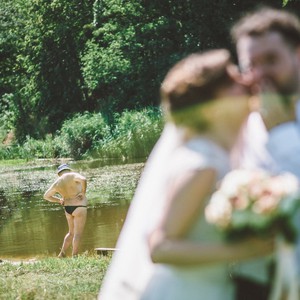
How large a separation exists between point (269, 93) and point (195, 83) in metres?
0.37

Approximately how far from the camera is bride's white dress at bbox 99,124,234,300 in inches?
113

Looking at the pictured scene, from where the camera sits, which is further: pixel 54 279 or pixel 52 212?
pixel 52 212

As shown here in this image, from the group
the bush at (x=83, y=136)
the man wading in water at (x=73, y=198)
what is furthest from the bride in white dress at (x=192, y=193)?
the bush at (x=83, y=136)

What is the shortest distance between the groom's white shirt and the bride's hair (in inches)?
12.8

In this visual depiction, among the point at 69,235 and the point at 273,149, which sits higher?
the point at 273,149

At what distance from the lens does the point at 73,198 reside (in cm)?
1317

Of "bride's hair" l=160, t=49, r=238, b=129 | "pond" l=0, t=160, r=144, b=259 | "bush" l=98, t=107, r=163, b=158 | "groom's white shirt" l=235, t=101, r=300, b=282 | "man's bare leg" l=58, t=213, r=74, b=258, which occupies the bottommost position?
"pond" l=0, t=160, r=144, b=259

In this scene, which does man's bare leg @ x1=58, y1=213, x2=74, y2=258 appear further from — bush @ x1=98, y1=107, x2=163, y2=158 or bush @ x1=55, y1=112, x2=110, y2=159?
bush @ x1=55, y1=112, x2=110, y2=159

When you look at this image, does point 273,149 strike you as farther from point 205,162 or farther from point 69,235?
point 69,235

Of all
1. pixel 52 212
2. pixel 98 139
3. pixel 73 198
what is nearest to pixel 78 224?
pixel 73 198

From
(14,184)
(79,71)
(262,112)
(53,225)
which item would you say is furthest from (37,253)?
(79,71)

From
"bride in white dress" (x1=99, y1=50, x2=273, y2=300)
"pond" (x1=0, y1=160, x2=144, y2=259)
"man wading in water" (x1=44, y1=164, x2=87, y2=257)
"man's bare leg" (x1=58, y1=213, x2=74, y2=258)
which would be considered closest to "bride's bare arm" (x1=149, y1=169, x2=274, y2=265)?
"bride in white dress" (x1=99, y1=50, x2=273, y2=300)

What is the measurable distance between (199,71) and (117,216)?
589 inches

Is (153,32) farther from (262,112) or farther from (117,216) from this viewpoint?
(262,112)
